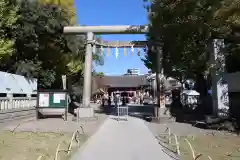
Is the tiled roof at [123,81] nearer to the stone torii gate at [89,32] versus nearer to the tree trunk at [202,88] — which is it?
the tree trunk at [202,88]

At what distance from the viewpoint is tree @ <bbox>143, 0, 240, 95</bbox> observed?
38.5ft

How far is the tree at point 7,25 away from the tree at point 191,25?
8094mm

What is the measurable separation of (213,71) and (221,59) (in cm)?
82

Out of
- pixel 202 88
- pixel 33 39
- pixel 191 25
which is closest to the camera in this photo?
pixel 191 25

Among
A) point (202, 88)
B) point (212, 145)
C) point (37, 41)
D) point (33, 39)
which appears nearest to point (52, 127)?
point (33, 39)

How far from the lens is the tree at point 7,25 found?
17.3m

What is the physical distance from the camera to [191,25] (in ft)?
47.8

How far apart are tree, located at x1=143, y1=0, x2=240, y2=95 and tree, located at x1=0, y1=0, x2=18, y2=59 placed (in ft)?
26.6

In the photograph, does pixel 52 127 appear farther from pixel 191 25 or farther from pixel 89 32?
pixel 191 25

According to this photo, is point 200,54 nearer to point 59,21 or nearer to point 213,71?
point 213,71

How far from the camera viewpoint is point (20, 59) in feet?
69.7

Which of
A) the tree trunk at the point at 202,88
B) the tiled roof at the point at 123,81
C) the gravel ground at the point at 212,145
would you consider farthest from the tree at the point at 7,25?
the tiled roof at the point at 123,81

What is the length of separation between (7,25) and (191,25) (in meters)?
10.4

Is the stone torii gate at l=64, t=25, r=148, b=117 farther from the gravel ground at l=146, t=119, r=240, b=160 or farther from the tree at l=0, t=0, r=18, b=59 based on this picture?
the gravel ground at l=146, t=119, r=240, b=160
